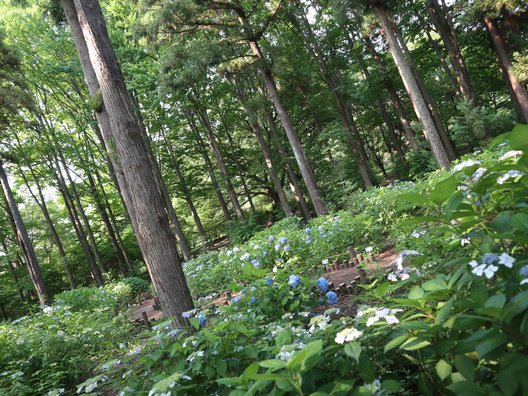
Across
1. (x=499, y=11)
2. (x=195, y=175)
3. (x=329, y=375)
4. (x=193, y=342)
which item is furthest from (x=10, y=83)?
(x=499, y=11)

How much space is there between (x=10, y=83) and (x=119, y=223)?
1312 centimetres

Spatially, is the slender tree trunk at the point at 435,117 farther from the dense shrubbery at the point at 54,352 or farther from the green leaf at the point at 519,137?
the green leaf at the point at 519,137

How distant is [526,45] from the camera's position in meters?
14.2

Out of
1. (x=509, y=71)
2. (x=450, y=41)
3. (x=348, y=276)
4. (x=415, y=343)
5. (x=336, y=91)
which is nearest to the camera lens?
(x=415, y=343)

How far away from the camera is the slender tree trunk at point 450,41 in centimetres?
1509

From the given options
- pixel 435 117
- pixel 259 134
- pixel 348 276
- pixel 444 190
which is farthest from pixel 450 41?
pixel 444 190

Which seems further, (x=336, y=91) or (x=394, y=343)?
(x=336, y=91)

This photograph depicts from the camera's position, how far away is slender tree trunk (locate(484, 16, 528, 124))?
43.4 feet

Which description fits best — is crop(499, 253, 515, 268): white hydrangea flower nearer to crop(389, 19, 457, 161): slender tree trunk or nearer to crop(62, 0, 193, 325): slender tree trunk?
crop(62, 0, 193, 325): slender tree trunk

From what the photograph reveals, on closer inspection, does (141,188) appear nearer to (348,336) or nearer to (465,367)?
(348,336)

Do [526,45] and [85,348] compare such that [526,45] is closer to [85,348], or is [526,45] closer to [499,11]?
[499,11]

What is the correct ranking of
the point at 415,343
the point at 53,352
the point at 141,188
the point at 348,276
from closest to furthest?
the point at 415,343
the point at 141,188
the point at 53,352
the point at 348,276

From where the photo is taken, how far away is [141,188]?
3988mm

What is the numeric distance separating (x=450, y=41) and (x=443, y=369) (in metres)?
17.8
